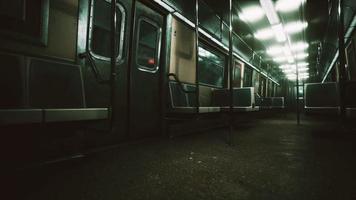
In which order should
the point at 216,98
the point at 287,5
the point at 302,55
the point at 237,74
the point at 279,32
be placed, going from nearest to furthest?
the point at 287,5 < the point at 216,98 < the point at 279,32 < the point at 237,74 < the point at 302,55

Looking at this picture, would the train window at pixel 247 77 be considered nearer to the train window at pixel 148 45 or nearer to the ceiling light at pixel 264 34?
the ceiling light at pixel 264 34

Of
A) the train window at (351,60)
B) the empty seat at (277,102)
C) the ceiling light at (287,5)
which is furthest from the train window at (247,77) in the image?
the train window at (351,60)

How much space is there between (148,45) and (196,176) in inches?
104

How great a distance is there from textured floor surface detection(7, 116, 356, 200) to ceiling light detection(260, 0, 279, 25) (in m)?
3.89

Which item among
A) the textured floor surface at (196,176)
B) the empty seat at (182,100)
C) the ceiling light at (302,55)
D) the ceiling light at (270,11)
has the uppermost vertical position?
the ceiling light at (302,55)

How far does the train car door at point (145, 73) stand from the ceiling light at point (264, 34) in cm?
463

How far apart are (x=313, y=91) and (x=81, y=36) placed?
4.64 metres

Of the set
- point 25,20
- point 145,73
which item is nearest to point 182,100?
point 145,73

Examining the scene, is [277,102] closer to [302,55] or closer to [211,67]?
[302,55]

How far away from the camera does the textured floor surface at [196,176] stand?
4.64 ft

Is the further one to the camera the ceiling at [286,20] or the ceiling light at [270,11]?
the ceiling at [286,20]

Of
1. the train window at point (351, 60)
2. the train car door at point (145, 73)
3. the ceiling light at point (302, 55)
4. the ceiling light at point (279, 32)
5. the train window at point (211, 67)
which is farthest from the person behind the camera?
the ceiling light at point (302, 55)

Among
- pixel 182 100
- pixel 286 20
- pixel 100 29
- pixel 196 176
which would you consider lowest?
pixel 196 176

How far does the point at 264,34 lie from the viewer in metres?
7.30
